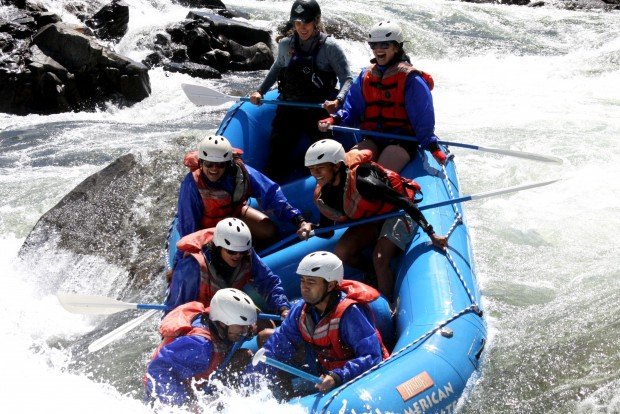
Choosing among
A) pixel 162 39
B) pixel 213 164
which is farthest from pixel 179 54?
pixel 213 164

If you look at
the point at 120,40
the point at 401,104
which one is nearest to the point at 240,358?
the point at 401,104

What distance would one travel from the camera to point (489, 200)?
786 centimetres

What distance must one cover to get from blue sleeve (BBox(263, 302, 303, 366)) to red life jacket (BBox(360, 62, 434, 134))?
6.72ft

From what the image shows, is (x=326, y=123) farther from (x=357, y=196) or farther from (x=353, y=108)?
(x=357, y=196)

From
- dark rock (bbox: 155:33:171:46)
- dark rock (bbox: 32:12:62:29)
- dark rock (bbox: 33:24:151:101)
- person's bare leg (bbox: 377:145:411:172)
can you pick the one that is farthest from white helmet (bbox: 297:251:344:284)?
dark rock (bbox: 155:33:171:46)

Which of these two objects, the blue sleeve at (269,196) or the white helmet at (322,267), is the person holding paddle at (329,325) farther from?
the blue sleeve at (269,196)

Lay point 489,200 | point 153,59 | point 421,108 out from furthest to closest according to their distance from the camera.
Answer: point 153,59, point 489,200, point 421,108

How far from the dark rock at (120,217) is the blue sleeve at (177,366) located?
2335 millimetres

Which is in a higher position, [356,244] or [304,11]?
[304,11]

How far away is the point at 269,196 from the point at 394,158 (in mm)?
933

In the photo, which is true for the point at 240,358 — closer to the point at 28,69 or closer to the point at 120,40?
the point at 28,69

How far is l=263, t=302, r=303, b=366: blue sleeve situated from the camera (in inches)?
163

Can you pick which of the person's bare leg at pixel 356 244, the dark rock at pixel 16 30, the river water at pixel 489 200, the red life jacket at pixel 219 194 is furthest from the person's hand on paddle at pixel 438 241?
the dark rock at pixel 16 30

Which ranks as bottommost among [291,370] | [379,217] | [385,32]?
[291,370]
